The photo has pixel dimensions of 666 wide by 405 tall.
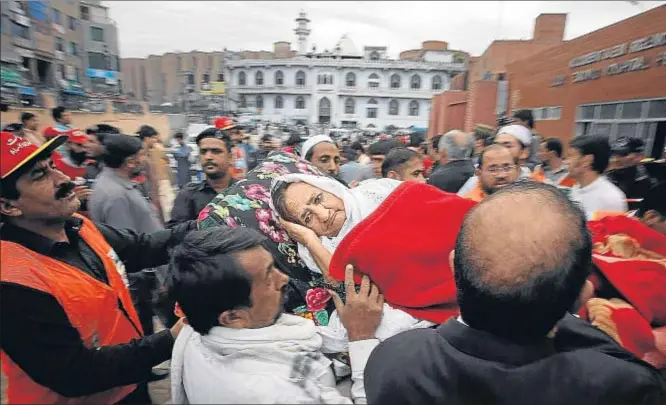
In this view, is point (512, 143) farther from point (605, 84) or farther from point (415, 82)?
point (415, 82)

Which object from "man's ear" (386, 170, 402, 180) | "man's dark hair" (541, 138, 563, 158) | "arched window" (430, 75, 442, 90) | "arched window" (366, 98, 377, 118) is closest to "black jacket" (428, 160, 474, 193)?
"man's ear" (386, 170, 402, 180)

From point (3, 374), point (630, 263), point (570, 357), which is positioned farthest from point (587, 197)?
point (3, 374)

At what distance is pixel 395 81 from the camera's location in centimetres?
3288

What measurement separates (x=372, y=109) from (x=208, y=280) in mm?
33759

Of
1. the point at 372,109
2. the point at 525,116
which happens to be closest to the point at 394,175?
the point at 525,116

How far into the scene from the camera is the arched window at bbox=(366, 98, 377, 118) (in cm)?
3247

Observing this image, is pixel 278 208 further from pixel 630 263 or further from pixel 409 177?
pixel 409 177

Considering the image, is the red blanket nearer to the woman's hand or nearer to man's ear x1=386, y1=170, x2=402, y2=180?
the woman's hand

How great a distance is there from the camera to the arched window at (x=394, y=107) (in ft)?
113

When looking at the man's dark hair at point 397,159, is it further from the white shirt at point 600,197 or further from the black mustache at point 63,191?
the black mustache at point 63,191

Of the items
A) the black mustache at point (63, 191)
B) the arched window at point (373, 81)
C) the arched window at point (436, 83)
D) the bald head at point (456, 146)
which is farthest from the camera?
the arched window at point (436, 83)

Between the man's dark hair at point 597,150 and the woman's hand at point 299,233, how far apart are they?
98.6 inches

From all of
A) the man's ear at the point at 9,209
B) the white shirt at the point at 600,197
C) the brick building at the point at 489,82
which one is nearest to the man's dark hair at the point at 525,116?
the white shirt at the point at 600,197

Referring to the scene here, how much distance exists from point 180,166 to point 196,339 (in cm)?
704
